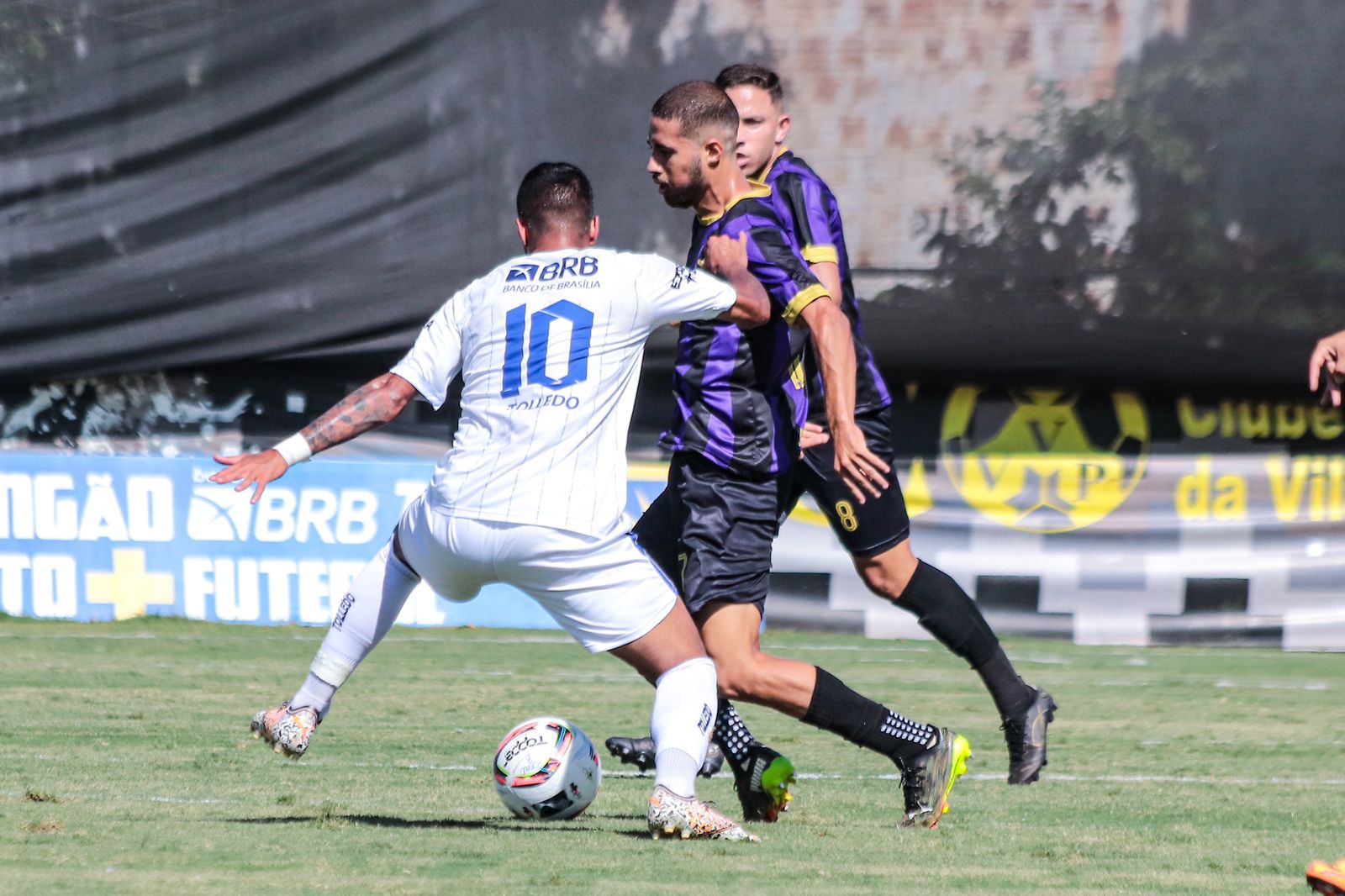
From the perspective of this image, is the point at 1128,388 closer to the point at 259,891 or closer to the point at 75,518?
the point at 75,518

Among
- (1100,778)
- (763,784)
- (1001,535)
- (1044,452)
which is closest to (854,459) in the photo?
(763,784)

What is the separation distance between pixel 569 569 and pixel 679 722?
0.46m

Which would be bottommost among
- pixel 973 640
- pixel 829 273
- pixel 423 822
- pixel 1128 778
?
pixel 1128 778

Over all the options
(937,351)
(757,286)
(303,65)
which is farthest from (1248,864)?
(303,65)

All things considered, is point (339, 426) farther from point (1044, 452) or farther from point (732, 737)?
point (1044, 452)

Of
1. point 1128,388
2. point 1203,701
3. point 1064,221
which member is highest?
point 1064,221

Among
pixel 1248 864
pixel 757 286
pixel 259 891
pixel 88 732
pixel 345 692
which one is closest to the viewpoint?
pixel 259 891

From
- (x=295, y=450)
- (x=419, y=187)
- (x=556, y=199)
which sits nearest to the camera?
(x=295, y=450)

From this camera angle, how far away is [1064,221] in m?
11.1

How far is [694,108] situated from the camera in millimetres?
4988

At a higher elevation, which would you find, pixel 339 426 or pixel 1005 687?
pixel 339 426

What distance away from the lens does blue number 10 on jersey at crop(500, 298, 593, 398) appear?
4594 mm

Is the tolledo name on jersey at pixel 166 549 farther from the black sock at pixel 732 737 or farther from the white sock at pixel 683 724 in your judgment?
the white sock at pixel 683 724

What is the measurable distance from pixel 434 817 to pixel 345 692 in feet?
11.1
